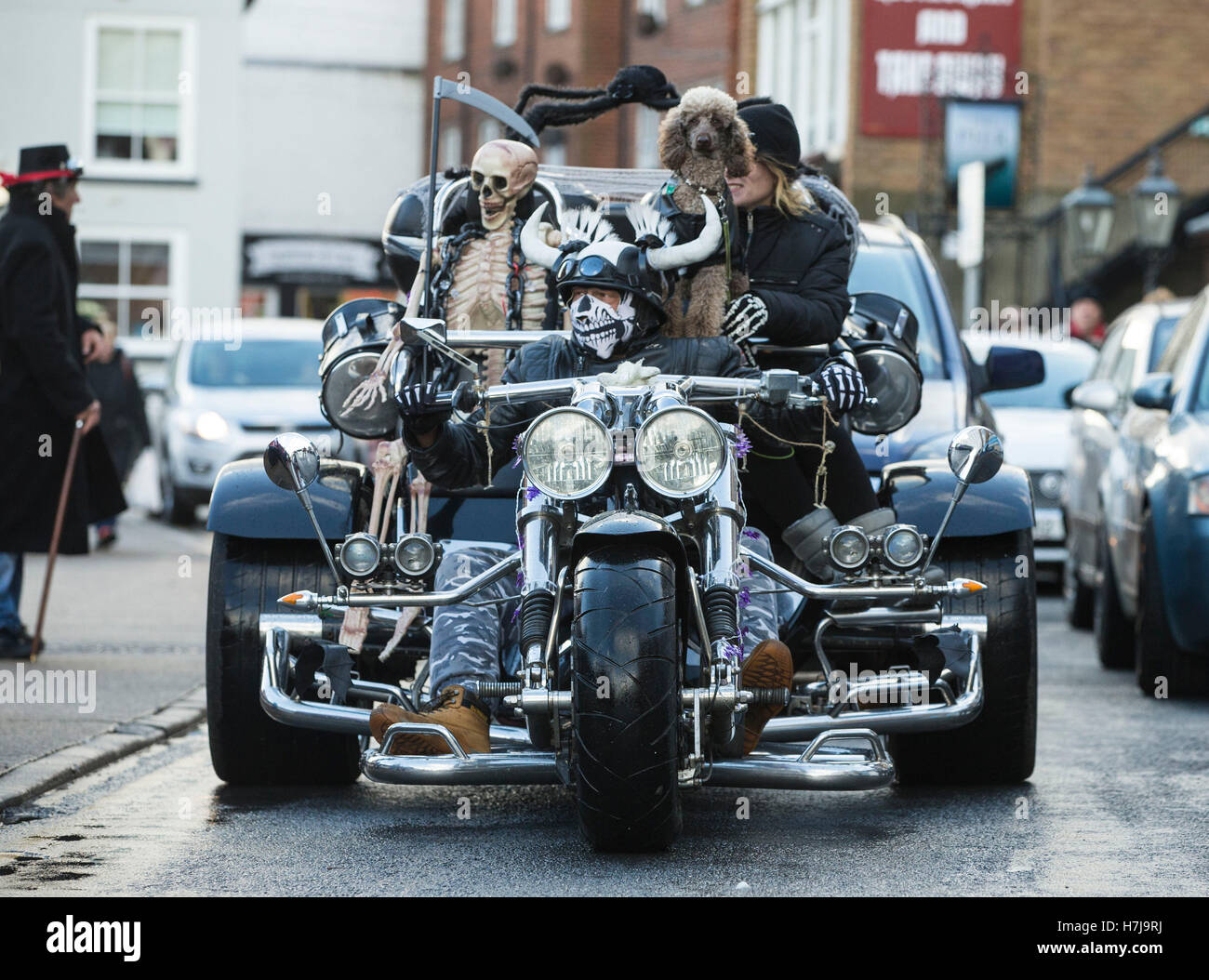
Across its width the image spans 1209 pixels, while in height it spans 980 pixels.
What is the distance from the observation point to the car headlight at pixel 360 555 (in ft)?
20.3

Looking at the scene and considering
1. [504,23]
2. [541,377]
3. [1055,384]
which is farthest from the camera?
[504,23]

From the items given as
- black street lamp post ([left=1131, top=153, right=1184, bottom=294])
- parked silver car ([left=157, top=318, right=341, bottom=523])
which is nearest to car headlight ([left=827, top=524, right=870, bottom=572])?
parked silver car ([left=157, top=318, right=341, bottom=523])

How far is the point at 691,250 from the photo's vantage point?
21.0ft

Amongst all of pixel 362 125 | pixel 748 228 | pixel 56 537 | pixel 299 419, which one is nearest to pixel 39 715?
pixel 56 537

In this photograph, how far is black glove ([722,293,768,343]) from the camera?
21.9 feet

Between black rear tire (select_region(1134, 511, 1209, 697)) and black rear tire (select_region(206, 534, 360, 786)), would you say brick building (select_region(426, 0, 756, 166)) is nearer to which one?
black rear tire (select_region(1134, 511, 1209, 697))

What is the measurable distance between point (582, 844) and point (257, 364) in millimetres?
15497

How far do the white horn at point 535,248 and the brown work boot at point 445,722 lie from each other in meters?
1.35

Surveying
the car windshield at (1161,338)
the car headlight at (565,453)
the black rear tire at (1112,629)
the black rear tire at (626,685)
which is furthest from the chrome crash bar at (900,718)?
the car windshield at (1161,338)

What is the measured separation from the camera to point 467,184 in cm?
765

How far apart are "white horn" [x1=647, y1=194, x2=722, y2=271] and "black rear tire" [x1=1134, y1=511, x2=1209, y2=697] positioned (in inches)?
163

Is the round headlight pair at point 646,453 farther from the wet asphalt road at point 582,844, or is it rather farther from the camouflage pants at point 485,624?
the wet asphalt road at point 582,844

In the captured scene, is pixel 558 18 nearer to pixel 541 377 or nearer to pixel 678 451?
pixel 541 377

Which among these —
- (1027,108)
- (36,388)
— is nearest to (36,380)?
(36,388)
